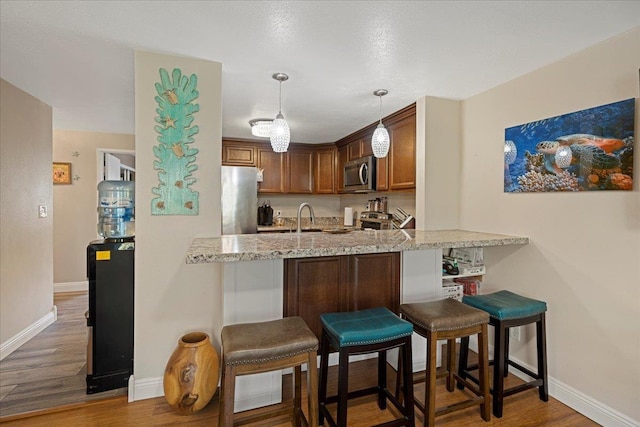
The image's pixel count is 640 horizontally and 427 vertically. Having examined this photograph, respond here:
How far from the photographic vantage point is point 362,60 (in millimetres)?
2102

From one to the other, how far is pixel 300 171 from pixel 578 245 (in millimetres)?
3562

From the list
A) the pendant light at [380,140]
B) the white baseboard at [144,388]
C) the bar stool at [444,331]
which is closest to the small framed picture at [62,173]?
the white baseboard at [144,388]

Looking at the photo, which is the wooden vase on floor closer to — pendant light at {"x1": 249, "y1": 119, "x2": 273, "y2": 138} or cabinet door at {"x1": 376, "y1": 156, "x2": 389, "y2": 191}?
pendant light at {"x1": 249, "y1": 119, "x2": 273, "y2": 138}

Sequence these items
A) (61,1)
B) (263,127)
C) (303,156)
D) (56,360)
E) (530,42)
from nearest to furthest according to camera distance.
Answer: (61,1)
(530,42)
(56,360)
(263,127)
(303,156)

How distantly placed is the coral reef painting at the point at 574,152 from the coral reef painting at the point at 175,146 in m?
2.34

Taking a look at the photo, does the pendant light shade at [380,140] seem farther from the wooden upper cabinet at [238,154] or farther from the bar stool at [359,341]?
the wooden upper cabinet at [238,154]

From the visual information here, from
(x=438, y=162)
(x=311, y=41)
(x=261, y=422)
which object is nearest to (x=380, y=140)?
(x=438, y=162)

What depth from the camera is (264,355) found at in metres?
1.41

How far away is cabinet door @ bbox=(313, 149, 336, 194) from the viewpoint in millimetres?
4875

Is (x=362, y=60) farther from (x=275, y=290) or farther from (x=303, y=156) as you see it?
(x=303, y=156)

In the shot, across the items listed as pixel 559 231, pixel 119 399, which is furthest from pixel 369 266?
pixel 119 399

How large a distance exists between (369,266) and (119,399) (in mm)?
1894

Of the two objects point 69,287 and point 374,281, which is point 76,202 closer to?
point 69,287

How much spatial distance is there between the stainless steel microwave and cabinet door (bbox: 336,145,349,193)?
0.88 feet
